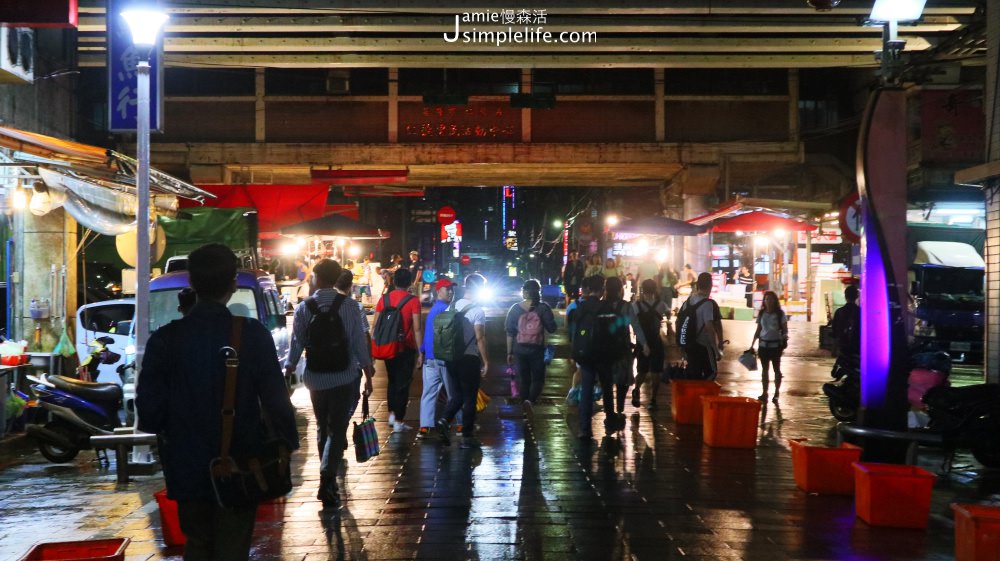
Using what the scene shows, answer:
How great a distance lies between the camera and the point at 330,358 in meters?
7.28

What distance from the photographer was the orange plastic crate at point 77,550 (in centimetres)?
446

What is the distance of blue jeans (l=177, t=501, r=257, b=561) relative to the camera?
4.05 meters

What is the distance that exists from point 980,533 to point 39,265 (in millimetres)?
14667

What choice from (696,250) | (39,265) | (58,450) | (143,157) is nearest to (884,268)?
(143,157)

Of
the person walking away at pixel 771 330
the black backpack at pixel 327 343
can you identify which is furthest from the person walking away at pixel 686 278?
the black backpack at pixel 327 343

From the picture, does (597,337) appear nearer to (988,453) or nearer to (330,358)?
(330,358)

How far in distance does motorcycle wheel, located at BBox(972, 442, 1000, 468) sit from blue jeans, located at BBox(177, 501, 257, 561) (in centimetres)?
788

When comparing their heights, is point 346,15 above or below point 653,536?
above

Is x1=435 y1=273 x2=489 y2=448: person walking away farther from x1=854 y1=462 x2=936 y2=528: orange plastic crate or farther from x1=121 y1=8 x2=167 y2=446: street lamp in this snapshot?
x1=854 y1=462 x2=936 y2=528: orange plastic crate

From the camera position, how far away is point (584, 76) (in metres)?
25.2

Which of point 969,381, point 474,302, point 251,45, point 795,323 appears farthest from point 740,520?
point 795,323

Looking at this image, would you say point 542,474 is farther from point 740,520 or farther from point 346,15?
point 346,15

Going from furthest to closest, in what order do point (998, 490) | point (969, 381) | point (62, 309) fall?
1. point (969, 381)
2. point (62, 309)
3. point (998, 490)

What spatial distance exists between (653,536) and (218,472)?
12.2ft
